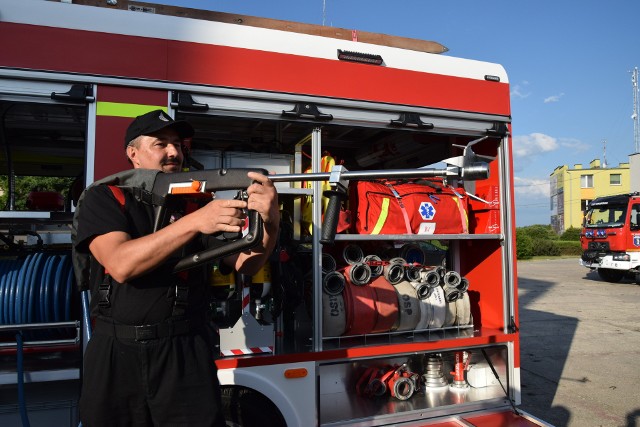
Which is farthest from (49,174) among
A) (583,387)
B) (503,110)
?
(583,387)

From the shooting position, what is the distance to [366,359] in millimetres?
3123

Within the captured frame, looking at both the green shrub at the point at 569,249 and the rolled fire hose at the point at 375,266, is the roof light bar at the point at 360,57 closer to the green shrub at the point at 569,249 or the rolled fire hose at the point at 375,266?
the rolled fire hose at the point at 375,266

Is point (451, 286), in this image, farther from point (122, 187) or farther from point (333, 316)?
point (122, 187)

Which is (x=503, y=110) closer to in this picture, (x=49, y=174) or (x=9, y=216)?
(x=9, y=216)

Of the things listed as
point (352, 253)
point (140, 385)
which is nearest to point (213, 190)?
point (140, 385)

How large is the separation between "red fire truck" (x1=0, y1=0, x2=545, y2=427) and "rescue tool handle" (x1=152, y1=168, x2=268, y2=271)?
0.35 m

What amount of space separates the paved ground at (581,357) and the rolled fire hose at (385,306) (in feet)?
7.66

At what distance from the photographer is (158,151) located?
2061mm

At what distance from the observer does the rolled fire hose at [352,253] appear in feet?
12.3

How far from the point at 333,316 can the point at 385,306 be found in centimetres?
44

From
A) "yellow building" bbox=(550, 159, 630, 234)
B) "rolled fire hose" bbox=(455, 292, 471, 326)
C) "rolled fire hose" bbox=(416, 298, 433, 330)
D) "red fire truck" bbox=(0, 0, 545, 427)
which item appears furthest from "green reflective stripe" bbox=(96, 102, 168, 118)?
"yellow building" bbox=(550, 159, 630, 234)

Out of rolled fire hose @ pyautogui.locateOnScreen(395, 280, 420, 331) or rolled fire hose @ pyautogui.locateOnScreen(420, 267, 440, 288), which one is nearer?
rolled fire hose @ pyautogui.locateOnScreen(395, 280, 420, 331)

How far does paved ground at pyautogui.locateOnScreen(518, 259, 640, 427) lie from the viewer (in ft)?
15.5

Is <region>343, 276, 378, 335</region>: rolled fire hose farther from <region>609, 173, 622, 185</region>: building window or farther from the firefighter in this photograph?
<region>609, 173, 622, 185</region>: building window
